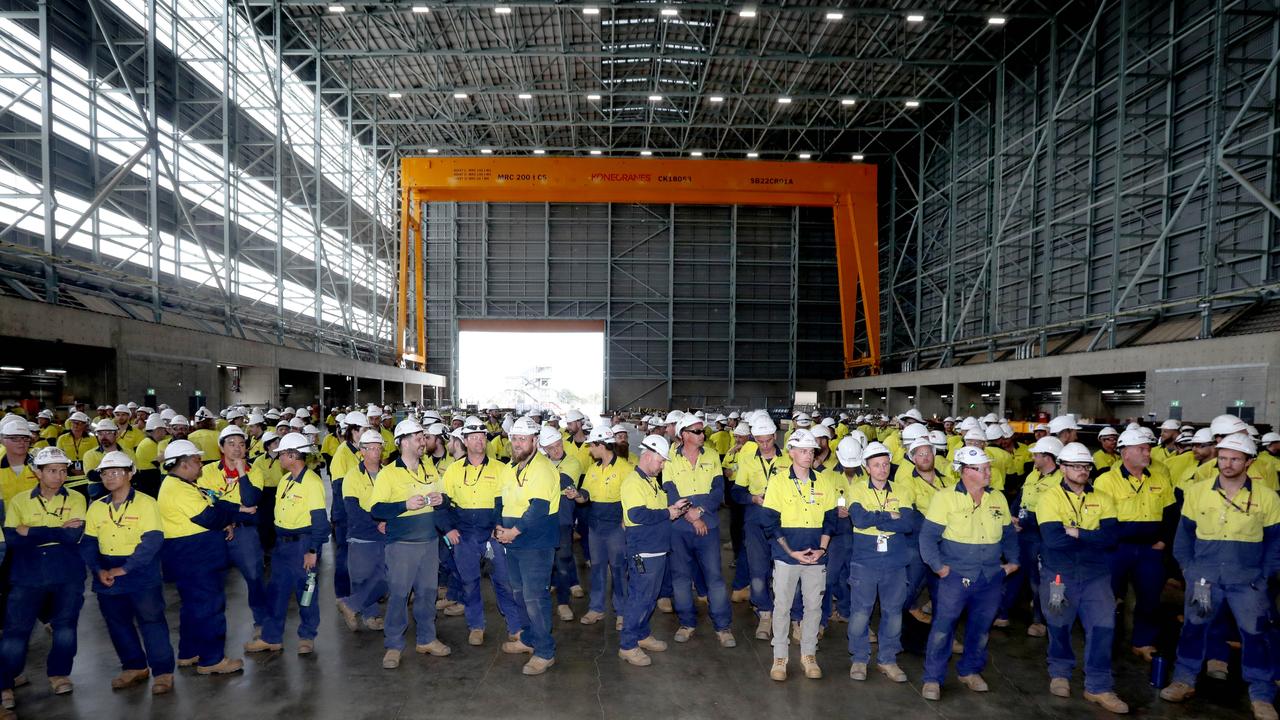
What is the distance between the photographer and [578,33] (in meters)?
27.7

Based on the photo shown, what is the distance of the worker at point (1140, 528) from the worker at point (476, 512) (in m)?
5.49

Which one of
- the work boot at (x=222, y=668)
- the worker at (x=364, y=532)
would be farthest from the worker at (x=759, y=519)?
the work boot at (x=222, y=668)

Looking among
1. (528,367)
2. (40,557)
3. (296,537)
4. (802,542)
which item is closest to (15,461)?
(40,557)

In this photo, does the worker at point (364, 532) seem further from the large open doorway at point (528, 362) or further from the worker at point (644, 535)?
the large open doorway at point (528, 362)

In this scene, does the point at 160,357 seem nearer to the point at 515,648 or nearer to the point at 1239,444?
the point at 515,648

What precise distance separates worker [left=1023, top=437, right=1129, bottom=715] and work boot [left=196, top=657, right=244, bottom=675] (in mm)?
6919

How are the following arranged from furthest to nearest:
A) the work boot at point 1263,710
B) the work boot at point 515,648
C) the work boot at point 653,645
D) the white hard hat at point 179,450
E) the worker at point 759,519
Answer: the worker at point 759,519
the work boot at point 653,645
the work boot at point 515,648
the white hard hat at point 179,450
the work boot at point 1263,710

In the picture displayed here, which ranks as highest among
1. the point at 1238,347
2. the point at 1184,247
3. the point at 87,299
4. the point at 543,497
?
the point at 1184,247

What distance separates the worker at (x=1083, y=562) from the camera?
16.7ft

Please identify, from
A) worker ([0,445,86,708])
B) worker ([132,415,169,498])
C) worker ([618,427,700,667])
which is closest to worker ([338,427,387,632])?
worker ([0,445,86,708])

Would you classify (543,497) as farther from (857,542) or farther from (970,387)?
(970,387)

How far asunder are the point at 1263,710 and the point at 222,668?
331 inches

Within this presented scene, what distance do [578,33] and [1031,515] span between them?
2741cm

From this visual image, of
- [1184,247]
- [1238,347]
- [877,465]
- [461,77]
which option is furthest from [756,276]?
[877,465]
